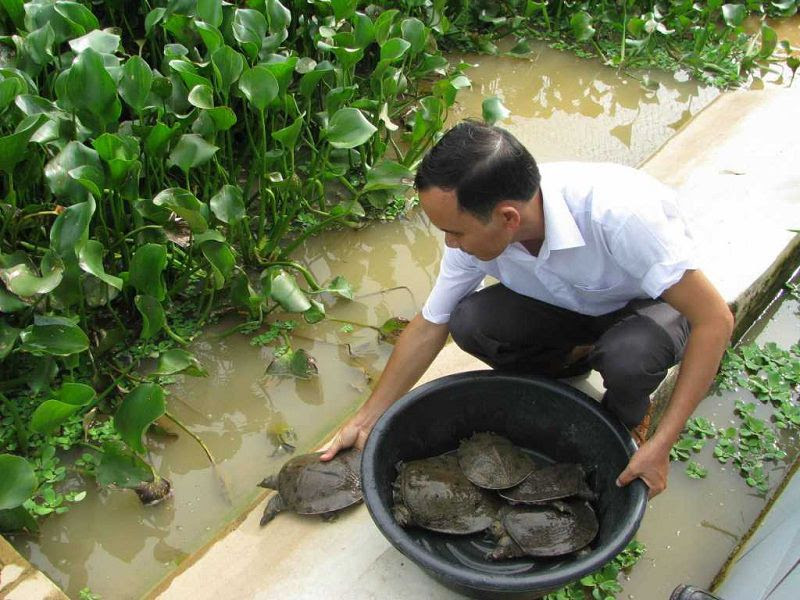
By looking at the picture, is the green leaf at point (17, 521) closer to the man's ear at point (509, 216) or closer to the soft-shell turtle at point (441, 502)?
the soft-shell turtle at point (441, 502)

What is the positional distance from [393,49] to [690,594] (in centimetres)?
224

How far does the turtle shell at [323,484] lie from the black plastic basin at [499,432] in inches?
6.2

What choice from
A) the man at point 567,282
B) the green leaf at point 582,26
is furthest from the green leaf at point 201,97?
the green leaf at point 582,26

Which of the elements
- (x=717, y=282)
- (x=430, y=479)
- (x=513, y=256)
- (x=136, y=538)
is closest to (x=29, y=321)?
(x=136, y=538)

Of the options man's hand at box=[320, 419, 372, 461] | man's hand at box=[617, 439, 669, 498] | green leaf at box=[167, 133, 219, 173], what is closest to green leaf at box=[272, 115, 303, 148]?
green leaf at box=[167, 133, 219, 173]

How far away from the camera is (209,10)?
9.43ft

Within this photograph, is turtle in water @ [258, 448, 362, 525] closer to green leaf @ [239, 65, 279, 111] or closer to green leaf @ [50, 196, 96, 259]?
green leaf @ [50, 196, 96, 259]

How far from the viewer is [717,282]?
2521 millimetres

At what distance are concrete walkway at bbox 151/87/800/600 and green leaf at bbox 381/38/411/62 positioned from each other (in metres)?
1.11

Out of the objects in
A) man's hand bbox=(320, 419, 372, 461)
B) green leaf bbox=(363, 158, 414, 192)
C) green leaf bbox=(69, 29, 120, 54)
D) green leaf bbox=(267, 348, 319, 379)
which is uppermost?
green leaf bbox=(69, 29, 120, 54)

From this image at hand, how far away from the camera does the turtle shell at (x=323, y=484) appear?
1992 millimetres

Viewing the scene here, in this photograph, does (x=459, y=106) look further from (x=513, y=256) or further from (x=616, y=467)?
(x=616, y=467)

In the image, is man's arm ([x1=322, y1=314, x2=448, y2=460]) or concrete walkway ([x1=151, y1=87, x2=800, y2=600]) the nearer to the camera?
concrete walkway ([x1=151, y1=87, x2=800, y2=600])

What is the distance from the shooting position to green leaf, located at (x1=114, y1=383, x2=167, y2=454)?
2.01 m
